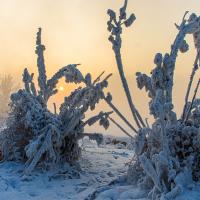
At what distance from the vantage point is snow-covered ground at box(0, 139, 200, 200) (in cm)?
441

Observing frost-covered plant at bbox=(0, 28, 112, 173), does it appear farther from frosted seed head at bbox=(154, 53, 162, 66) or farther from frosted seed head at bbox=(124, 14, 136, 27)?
frosted seed head at bbox=(154, 53, 162, 66)

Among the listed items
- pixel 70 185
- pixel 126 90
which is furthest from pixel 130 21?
pixel 70 185

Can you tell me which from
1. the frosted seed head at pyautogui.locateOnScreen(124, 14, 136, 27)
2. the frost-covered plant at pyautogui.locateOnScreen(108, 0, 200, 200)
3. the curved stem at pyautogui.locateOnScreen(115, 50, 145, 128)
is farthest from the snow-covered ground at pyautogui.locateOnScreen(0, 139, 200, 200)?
the frosted seed head at pyautogui.locateOnScreen(124, 14, 136, 27)

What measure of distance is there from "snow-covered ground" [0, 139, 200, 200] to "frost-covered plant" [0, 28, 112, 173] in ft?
0.89

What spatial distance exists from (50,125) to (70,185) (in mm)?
1194

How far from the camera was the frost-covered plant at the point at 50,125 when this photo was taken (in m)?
5.92

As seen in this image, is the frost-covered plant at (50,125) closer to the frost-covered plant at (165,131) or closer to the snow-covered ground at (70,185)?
the snow-covered ground at (70,185)

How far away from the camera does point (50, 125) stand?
6.27 m

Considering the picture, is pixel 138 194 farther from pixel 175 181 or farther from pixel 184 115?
pixel 184 115

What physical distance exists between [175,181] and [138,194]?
52 centimetres

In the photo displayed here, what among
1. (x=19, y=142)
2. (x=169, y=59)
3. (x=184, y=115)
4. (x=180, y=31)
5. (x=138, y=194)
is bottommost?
(x=138, y=194)

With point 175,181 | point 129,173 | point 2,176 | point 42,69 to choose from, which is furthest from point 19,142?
point 175,181

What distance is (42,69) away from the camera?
752 centimetres

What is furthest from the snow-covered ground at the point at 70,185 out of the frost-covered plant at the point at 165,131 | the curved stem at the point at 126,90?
the curved stem at the point at 126,90
